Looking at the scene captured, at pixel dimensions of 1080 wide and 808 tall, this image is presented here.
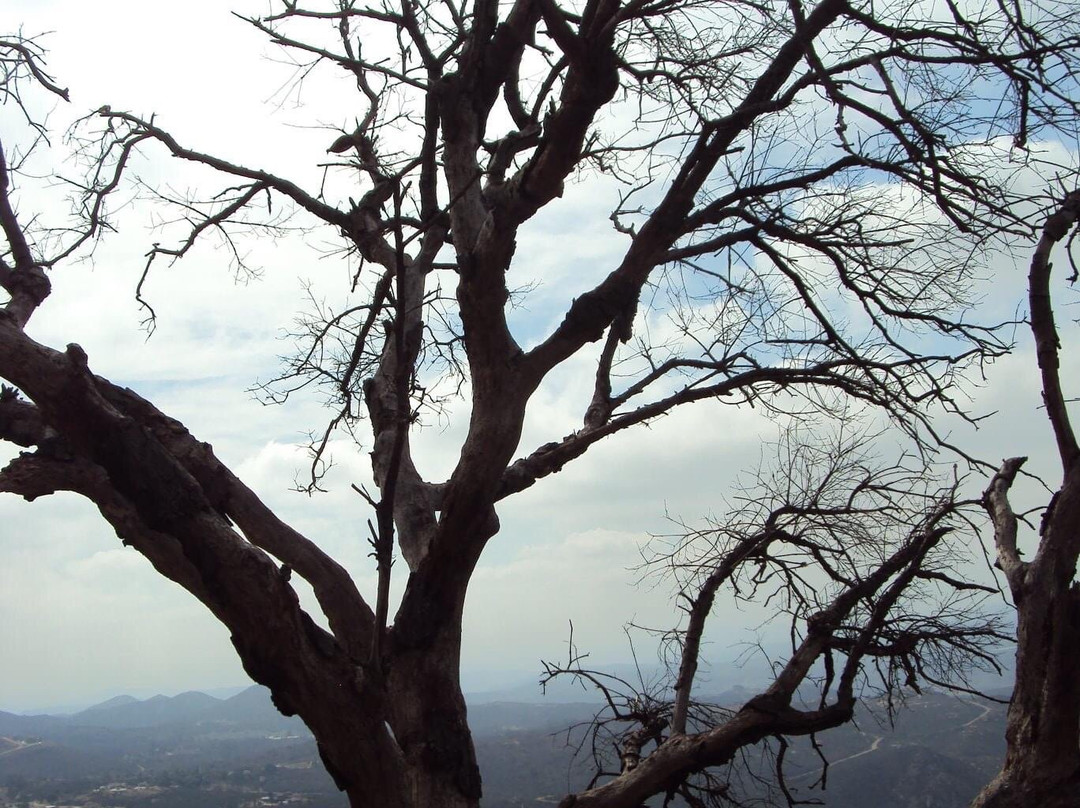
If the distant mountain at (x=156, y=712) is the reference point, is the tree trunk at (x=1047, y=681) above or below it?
above

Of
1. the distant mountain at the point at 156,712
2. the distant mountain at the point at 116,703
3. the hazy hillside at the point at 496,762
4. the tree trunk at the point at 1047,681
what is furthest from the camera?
the distant mountain at the point at 116,703

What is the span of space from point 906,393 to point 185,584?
3.92 metres

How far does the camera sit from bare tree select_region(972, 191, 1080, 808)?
366cm

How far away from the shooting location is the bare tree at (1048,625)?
3656 mm

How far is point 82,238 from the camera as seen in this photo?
19.1ft

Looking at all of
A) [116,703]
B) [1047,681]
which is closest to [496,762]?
[1047,681]

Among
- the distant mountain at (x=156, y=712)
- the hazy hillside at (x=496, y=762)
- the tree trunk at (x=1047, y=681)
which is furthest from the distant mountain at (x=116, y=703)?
the tree trunk at (x=1047, y=681)

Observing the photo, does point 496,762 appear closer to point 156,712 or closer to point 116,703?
point 156,712

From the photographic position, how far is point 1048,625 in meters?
3.79

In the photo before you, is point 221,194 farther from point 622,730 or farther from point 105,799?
point 105,799

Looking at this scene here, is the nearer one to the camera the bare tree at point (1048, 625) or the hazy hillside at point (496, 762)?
the bare tree at point (1048, 625)

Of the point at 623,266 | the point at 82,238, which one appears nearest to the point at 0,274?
the point at 82,238

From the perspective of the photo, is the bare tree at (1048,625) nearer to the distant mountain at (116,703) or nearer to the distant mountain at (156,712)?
the distant mountain at (156,712)

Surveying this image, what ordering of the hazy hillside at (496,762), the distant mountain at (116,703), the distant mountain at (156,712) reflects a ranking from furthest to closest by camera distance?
the distant mountain at (116,703) < the distant mountain at (156,712) < the hazy hillside at (496,762)
